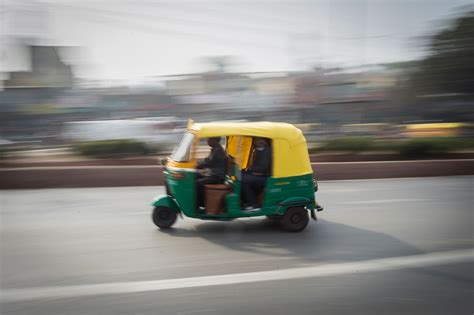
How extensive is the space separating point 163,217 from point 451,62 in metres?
15.8

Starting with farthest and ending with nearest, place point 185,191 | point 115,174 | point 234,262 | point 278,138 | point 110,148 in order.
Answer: point 110,148 → point 115,174 → point 278,138 → point 185,191 → point 234,262

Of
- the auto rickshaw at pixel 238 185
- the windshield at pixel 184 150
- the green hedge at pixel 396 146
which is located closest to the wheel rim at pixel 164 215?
the auto rickshaw at pixel 238 185

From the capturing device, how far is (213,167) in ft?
22.9

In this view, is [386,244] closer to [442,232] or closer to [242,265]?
[442,232]

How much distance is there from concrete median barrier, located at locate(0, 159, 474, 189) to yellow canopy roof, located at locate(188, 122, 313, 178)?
457cm

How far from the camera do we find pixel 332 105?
60.4 ft

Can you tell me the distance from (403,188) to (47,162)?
8372mm

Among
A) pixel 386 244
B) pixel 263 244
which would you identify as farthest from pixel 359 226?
pixel 263 244

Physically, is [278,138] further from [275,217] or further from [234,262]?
[234,262]

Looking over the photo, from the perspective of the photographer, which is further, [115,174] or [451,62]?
[451,62]

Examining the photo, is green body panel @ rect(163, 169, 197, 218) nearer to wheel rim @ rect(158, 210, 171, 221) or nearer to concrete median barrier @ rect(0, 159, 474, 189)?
wheel rim @ rect(158, 210, 171, 221)

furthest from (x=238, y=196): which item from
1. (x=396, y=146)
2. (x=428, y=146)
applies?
(x=428, y=146)

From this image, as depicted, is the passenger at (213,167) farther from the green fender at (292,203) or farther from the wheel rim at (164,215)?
the green fender at (292,203)

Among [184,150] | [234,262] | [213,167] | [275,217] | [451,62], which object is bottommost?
[234,262]
